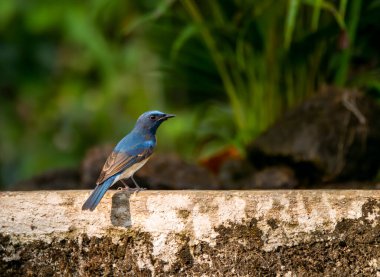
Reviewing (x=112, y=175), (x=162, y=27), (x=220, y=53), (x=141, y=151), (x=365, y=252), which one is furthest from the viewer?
(x=162, y=27)

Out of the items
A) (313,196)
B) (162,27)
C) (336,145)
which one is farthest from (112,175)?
(162,27)

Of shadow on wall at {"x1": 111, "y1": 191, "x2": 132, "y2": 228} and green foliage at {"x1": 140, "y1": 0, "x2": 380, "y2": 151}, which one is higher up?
green foliage at {"x1": 140, "y1": 0, "x2": 380, "y2": 151}

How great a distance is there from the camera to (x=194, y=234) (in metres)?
3.29

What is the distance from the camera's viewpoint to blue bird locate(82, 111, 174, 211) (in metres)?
3.67

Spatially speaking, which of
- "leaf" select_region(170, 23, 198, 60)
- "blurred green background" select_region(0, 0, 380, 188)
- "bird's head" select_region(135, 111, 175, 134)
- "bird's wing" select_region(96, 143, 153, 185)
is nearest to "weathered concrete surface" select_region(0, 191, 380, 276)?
"bird's wing" select_region(96, 143, 153, 185)

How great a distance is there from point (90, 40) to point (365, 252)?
5.77 meters

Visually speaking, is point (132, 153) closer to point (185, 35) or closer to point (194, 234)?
point (194, 234)

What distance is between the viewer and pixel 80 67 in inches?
378

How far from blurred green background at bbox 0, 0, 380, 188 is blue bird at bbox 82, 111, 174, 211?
0.89 meters

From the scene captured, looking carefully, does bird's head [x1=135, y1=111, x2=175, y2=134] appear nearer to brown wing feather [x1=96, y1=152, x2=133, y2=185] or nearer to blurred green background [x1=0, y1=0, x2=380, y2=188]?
brown wing feather [x1=96, y1=152, x2=133, y2=185]

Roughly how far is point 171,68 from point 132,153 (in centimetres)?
178

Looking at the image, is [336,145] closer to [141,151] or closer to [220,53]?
[220,53]

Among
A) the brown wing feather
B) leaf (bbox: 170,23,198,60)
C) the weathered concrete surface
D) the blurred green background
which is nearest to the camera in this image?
the weathered concrete surface

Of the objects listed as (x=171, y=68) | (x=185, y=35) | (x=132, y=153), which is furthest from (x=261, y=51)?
(x=132, y=153)
